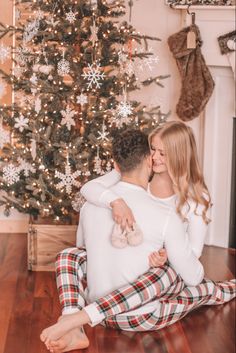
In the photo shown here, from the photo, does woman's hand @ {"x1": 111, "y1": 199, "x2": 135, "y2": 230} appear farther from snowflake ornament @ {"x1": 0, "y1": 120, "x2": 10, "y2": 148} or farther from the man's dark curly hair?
snowflake ornament @ {"x1": 0, "y1": 120, "x2": 10, "y2": 148}

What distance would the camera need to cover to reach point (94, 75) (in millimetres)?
3338

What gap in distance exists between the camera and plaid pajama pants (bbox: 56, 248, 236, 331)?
252 centimetres

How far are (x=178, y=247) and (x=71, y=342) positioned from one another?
52 cm

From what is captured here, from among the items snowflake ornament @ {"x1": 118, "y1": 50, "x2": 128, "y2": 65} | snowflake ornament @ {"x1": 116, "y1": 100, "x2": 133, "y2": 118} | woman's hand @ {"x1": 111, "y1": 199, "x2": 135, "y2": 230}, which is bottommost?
woman's hand @ {"x1": 111, "y1": 199, "x2": 135, "y2": 230}

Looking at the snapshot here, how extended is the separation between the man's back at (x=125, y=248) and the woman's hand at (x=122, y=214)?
51mm

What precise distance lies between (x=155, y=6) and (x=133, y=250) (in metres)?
1.83

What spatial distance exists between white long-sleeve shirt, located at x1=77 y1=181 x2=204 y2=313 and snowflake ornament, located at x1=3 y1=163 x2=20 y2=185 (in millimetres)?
898

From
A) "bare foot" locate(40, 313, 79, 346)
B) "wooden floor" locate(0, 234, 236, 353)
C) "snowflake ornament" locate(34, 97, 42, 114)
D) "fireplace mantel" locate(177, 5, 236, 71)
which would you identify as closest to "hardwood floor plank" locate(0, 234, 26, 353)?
"wooden floor" locate(0, 234, 236, 353)

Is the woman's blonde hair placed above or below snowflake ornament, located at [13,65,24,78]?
below

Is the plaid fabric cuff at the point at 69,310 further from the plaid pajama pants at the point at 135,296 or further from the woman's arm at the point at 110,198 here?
the woman's arm at the point at 110,198

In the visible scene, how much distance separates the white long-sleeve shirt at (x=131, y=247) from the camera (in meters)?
2.55

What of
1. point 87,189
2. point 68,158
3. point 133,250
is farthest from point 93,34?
point 133,250

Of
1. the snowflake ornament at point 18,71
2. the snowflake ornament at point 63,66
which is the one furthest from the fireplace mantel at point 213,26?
the snowflake ornament at point 18,71

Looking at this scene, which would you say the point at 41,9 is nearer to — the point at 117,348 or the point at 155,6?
the point at 155,6
